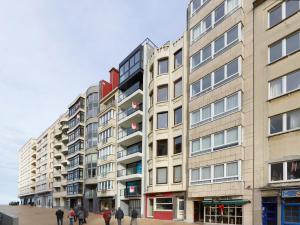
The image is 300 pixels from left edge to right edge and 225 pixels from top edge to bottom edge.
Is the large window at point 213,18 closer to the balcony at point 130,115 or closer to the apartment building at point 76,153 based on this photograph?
the balcony at point 130,115

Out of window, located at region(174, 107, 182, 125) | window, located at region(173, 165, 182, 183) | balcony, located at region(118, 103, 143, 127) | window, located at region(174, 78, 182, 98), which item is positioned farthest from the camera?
balcony, located at region(118, 103, 143, 127)

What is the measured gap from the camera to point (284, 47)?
27328 millimetres

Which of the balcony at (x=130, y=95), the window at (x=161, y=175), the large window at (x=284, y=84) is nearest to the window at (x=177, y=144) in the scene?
the window at (x=161, y=175)

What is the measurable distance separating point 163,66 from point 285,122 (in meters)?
19.4

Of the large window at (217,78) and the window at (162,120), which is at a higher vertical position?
the large window at (217,78)

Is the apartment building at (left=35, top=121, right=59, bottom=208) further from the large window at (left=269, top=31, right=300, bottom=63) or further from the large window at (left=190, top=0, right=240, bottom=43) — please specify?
the large window at (left=269, top=31, right=300, bottom=63)

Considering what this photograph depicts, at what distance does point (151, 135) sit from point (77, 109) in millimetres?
36919

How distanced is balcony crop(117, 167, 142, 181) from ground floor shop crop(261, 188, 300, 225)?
21390mm

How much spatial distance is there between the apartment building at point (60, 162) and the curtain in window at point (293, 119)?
68063 millimetres

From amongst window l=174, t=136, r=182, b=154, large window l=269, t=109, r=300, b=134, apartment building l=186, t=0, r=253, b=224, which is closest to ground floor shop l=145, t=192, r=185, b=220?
apartment building l=186, t=0, r=253, b=224

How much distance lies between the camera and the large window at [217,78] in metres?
31.6

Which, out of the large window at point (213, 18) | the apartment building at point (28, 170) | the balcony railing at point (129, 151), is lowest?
the apartment building at point (28, 170)

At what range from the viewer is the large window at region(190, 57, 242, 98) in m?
31.6

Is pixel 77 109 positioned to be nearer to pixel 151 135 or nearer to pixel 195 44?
pixel 151 135
